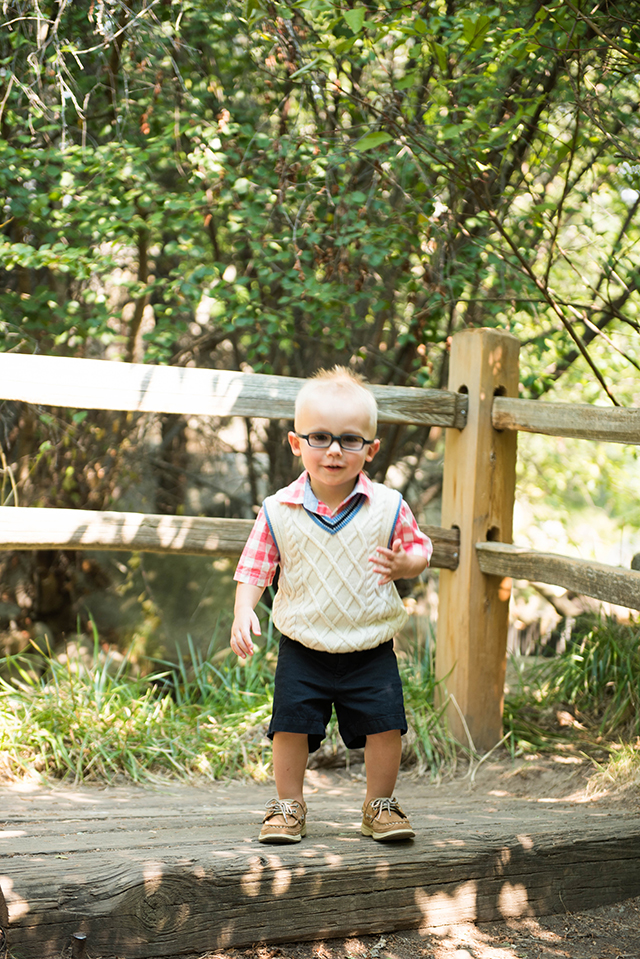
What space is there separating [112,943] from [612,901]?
4.60 feet

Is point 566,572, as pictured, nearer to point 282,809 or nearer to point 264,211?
point 282,809

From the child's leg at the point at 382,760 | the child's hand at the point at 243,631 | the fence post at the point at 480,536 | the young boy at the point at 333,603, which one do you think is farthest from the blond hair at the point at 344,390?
the fence post at the point at 480,536

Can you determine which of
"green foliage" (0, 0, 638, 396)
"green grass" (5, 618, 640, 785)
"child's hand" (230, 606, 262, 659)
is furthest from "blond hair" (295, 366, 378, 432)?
"green grass" (5, 618, 640, 785)

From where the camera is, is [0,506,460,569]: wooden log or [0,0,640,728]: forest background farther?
[0,0,640,728]: forest background

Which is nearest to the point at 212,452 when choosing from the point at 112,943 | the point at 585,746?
the point at 585,746

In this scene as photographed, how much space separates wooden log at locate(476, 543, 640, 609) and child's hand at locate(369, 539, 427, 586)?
0.96m

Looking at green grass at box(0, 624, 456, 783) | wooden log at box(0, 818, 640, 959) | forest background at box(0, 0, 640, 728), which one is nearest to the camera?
wooden log at box(0, 818, 640, 959)

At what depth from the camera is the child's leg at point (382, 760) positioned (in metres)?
2.15

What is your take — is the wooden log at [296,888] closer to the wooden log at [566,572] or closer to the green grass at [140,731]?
the wooden log at [566,572]

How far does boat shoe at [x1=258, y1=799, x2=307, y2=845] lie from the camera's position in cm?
206

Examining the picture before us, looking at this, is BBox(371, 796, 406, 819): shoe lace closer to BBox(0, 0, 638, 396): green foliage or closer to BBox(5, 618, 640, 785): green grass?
BBox(5, 618, 640, 785): green grass

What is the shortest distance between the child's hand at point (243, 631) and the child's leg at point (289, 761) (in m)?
0.26

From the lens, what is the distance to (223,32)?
4.41 metres

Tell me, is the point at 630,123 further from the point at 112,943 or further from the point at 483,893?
the point at 112,943
